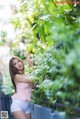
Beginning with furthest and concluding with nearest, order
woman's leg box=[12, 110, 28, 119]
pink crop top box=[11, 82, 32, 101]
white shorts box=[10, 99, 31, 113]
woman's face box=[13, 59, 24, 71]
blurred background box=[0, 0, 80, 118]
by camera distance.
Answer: woman's face box=[13, 59, 24, 71], pink crop top box=[11, 82, 32, 101], white shorts box=[10, 99, 31, 113], woman's leg box=[12, 110, 28, 119], blurred background box=[0, 0, 80, 118]

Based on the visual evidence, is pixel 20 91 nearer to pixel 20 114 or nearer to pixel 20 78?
pixel 20 78

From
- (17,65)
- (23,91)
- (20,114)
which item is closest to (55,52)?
(20,114)

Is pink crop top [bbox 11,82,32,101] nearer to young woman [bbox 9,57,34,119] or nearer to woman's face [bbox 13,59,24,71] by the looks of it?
young woman [bbox 9,57,34,119]

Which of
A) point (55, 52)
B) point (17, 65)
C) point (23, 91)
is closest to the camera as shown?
point (55, 52)

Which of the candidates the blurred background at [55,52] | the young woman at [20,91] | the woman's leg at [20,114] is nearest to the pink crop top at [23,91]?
the young woman at [20,91]

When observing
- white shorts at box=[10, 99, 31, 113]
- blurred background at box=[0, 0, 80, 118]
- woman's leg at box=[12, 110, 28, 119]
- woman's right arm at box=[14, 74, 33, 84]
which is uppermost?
blurred background at box=[0, 0, 80, 118]

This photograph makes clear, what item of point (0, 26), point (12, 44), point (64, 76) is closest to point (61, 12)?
point (64, 76)

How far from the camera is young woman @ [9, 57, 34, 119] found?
17.7 feet

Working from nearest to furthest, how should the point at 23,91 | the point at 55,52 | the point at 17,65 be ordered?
the point at 55,52 < the point at 23,91 < the point at 17,65

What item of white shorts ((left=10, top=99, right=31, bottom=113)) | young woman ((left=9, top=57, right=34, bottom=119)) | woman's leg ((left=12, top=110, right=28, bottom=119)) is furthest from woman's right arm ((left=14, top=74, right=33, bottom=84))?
woman's leg ((left=12, top=110, right=28, bottom=119))

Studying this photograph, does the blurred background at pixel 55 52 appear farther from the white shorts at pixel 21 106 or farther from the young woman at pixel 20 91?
the white shorts at pixel 21 106

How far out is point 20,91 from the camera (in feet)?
18.5

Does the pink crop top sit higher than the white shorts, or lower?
higher

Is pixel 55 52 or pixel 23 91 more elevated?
pixel 55 52
